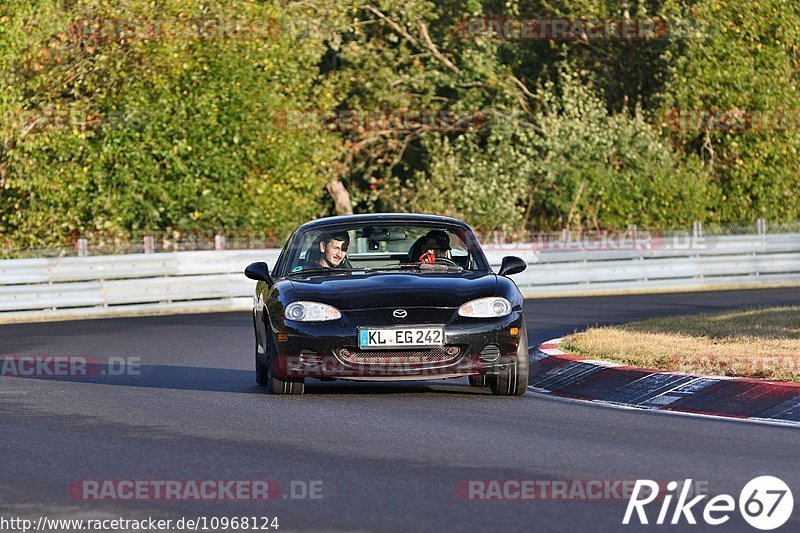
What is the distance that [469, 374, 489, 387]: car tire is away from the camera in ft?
43.2

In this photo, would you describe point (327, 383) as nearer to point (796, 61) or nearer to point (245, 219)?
point (245, 219)

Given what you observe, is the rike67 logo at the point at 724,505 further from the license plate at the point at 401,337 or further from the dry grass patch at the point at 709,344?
the dry grass patch at the point at 709,344

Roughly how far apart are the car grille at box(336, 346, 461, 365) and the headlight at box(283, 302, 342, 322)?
282 mm

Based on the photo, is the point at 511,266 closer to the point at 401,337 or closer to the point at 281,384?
the point at 401,337

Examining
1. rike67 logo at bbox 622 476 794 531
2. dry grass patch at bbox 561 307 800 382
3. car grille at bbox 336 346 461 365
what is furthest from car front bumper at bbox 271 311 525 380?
rike67 logo at bbox 622 476 794 531

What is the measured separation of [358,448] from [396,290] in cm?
278

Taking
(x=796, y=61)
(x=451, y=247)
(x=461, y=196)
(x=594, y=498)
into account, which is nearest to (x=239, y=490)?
(x=594, y=498)

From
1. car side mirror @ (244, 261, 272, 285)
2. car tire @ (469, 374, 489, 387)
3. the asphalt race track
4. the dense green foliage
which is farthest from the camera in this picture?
the dense green foliage

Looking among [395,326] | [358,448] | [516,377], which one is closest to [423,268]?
[516,377]

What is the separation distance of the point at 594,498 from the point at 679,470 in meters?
0.98

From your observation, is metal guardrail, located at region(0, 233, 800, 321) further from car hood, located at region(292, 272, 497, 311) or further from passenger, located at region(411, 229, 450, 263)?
car hood, located at region(292, 272, 497, 311)

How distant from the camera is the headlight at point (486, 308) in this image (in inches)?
479

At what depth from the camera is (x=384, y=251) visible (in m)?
13.9

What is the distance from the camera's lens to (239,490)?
8125 millimetres
